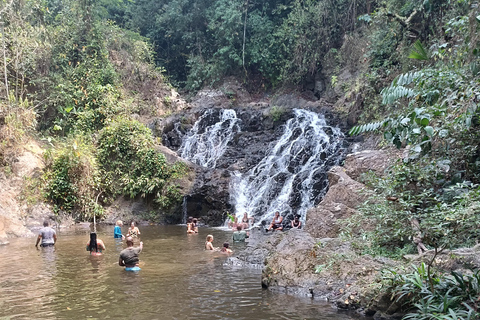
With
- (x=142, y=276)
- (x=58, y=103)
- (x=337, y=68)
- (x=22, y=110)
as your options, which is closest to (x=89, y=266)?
(x=142, y=276)

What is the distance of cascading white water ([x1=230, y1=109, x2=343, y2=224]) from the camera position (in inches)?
680

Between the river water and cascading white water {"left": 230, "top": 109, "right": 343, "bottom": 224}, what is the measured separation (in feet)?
18.3

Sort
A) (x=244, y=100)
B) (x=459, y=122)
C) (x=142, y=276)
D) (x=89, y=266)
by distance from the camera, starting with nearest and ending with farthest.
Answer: (x=459, y=122)
(x=142, y=276)
(x=89, y=266)
(x=244, y=100)

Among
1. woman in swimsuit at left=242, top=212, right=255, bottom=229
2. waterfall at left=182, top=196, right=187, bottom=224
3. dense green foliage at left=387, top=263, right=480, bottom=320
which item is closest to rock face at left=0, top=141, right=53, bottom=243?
waterfall at left=182, top=196, right=187, bottom=224

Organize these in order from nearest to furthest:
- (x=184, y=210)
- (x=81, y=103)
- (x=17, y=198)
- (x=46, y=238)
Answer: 1. (x=46, y=238)
2. (x=17, y=198)
3. (x=184, y=210)
4. (x=81, y=103)

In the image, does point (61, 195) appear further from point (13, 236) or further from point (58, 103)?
point (58, 103)

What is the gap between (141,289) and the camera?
7.70 metres

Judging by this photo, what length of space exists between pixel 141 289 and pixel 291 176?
11.4 meters

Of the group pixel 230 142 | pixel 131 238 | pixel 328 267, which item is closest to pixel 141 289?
pixel 131 238

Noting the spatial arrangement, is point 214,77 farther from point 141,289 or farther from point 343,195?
point 141,289

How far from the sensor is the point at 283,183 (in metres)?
18.0

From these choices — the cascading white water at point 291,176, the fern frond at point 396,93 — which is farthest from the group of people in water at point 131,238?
the fern frond at point 396,93

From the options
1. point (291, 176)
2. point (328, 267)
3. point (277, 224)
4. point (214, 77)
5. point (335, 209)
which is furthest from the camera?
point (214, 77)

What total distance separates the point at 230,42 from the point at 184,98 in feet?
17.0
